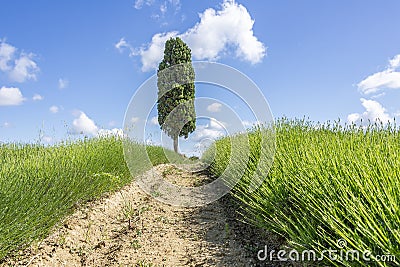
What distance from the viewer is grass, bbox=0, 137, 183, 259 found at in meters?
3.03

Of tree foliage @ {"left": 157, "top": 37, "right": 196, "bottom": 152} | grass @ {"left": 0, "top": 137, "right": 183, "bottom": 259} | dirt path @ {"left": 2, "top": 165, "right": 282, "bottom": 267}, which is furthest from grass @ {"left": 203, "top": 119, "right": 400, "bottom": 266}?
tree foliage @ {"left": 157, "top": 37, "right": 196, "bottom": 152}

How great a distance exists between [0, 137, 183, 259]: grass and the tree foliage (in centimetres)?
1105

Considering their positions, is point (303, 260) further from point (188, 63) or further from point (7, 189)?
point (188, 63)

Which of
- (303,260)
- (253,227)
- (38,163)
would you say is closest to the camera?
(303,260)

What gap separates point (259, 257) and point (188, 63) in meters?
15.4

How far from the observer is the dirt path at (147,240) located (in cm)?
313

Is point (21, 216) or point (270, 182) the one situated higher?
point (270, 182)

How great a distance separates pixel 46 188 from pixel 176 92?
13.2 m

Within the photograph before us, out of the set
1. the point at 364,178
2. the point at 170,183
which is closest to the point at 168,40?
the point at 170,183

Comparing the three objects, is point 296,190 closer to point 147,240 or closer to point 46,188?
point 147,240

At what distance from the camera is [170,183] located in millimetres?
7402

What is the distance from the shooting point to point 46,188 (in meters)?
3.91

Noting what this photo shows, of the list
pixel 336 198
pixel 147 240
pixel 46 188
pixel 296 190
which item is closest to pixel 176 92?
pixel 46 188

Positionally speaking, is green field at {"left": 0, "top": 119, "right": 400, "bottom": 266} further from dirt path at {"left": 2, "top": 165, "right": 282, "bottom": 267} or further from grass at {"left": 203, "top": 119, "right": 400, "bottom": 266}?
dirt path at {"left": 2, "top": 165, "right": 282, "bottom": 267}
